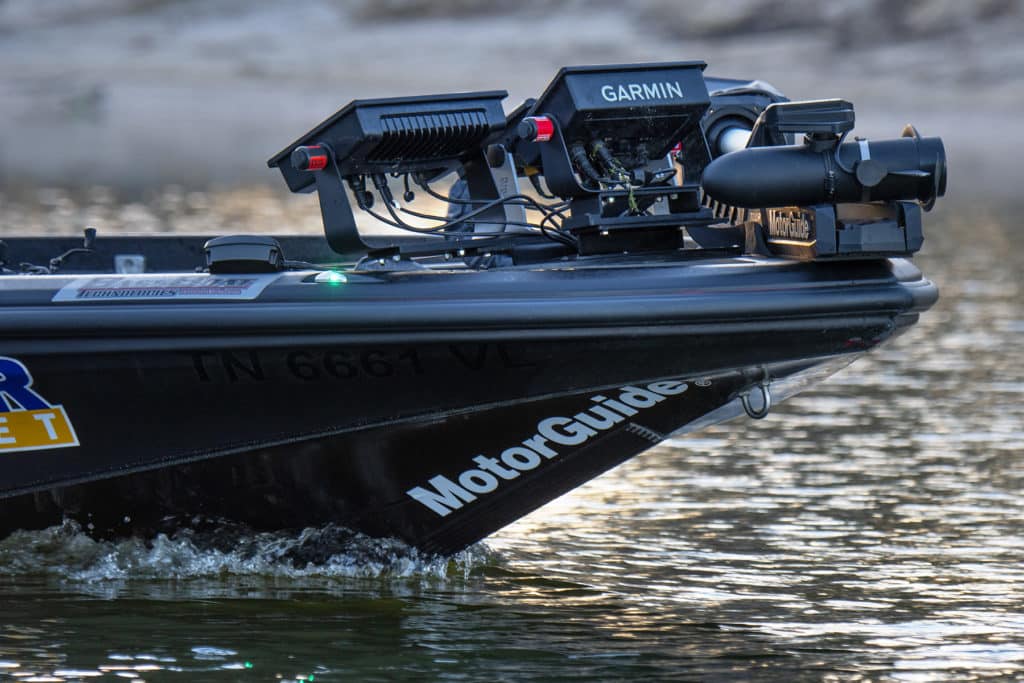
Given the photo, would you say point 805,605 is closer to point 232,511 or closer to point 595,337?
point 595,337

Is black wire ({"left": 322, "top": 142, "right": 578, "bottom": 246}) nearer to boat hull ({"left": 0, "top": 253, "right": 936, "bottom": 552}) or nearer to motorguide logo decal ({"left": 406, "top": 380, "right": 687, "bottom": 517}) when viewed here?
boat hull ({"left": 0, "top": 253, "right": 936, "bottom": 552})

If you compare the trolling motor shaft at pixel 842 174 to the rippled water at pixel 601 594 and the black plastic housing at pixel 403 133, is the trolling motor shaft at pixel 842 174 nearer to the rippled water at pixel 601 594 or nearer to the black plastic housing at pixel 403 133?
the black plastic housing at pixel 403 133

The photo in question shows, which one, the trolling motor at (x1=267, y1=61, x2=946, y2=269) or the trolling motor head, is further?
the trolling motor head

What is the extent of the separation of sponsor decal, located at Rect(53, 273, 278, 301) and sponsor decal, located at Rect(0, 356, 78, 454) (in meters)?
0.32

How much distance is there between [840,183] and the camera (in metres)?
4.45

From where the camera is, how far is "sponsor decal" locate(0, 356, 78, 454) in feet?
15.6

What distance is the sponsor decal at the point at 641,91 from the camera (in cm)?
492

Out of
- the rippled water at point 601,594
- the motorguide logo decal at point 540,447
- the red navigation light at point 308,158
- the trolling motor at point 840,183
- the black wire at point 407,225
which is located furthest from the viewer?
the black wire at point 407,225

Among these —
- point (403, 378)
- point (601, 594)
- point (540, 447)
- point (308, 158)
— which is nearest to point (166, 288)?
point (308, 158)

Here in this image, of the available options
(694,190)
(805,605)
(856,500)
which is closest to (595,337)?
(694,190)

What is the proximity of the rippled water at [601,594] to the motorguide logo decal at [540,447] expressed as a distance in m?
0.33

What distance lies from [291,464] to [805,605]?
170 cm

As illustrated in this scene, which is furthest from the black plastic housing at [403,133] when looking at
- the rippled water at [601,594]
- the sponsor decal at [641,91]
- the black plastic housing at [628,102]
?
the rippled water at [601,594]

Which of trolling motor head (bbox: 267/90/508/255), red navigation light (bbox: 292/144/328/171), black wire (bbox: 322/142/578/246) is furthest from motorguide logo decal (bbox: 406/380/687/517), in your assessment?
red navigation light (bbox: 292/144/328/171)
